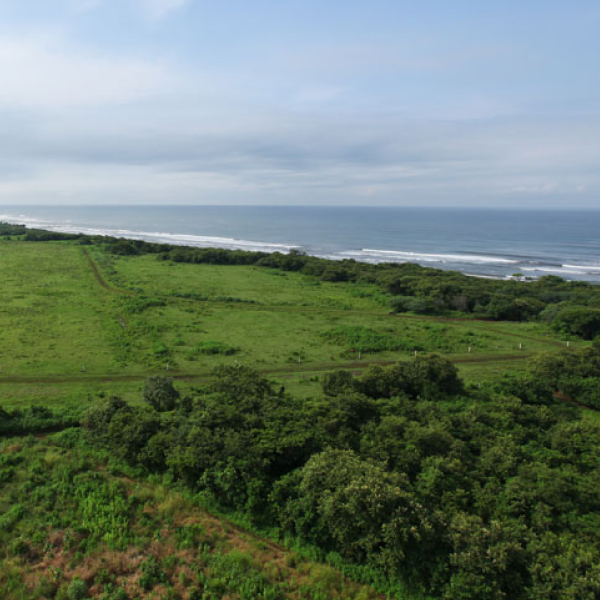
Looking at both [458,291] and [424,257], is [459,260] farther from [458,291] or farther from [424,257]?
[458,291]

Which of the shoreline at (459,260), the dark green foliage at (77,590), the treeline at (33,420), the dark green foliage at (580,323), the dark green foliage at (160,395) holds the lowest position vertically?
the dark green foliage at (77,590)

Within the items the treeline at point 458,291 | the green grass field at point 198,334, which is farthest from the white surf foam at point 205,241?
the green grass field at point 198,334

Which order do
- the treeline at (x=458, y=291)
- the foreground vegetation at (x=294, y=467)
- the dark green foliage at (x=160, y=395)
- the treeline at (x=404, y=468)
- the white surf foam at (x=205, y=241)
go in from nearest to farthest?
1. the treeline at (x=404, y=468)
2. the foreground vegetation at (x=294, y=467)
3. the dark green foliage at (x=160, y=395)
4. the treeline at (x=458, y=291)
5. the white surf foam at (x=205, y=241)

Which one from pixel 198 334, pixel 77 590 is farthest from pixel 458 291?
pixel 77 590

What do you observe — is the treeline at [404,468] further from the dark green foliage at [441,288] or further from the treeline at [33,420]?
the dark green foliage at [441,288]

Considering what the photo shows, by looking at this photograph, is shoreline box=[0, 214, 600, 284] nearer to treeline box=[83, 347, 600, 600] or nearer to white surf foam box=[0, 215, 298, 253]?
white surf foam box=[0, 215, 298, 253]

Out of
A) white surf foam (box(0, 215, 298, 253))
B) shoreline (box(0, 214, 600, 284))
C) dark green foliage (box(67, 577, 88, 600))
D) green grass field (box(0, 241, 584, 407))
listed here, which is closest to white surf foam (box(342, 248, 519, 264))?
shoreline (box(0, 214, 600, 284))

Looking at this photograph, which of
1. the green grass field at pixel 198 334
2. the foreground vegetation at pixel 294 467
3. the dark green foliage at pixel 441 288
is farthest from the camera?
the dark green foliage at pixel 441 288
